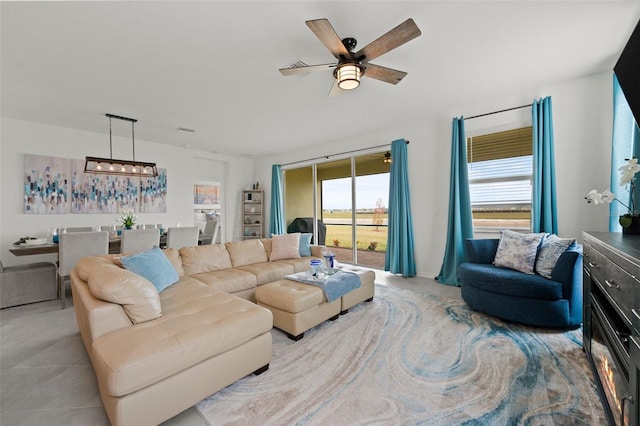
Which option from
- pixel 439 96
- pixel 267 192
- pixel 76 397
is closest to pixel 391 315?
pixel 76 397

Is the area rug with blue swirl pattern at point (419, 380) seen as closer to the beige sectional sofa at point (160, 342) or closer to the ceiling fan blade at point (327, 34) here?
the beige sectional sofa at point (160, 342)

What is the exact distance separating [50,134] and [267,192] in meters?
4.17

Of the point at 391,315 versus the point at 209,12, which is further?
the point at 391,315

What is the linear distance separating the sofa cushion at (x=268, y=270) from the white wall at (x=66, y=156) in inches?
130

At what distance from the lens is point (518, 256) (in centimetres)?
290

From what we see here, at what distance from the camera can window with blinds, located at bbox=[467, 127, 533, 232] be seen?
3.66 m

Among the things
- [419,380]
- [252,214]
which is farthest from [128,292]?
[252,214]

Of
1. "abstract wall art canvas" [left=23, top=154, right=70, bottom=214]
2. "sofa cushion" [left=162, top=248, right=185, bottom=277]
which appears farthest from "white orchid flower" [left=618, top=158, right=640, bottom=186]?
"abstract wall art canvas" [left=23, top=154, right=70, bottom=214]

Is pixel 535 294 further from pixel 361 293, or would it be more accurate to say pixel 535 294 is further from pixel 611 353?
pixel 361 293

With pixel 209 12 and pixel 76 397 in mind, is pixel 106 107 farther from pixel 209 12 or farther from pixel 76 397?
pixel 76 397

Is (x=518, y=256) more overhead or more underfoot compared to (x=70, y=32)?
more underfoot

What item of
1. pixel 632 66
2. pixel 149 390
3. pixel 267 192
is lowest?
pixel 149 390

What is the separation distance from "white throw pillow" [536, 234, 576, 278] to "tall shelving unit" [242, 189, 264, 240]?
5889mm

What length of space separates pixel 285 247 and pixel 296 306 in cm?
167
